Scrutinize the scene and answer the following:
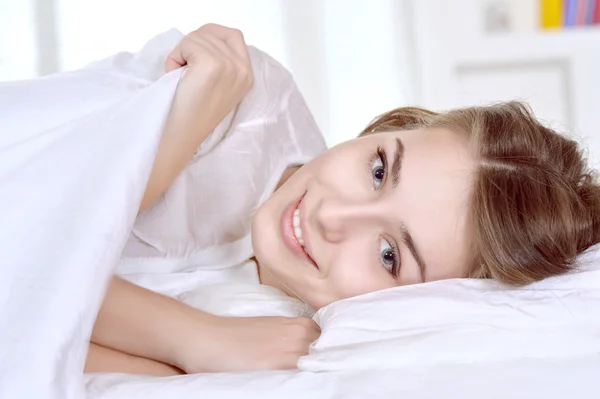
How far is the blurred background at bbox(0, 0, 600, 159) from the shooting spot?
2561 millimetres

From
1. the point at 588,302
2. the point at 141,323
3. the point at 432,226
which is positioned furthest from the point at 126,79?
the point at 588,302

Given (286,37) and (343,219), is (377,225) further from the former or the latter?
(286,37)

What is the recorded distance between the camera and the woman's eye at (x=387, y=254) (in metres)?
1.14

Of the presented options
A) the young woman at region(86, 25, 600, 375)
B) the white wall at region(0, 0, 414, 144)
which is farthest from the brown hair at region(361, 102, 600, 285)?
the white wall at region(0, 0, 414, 144)

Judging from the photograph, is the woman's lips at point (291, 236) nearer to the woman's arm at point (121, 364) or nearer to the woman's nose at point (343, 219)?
the woman's nose at point (343, 219)

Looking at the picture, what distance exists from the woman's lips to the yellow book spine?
2328mm

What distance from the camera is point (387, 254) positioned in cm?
115

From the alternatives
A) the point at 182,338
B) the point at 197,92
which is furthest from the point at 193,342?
the point at 197,92

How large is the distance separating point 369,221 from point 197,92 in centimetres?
34

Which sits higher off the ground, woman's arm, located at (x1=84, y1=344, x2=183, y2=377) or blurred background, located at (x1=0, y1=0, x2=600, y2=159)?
blurred background, located at (x1=0, y1=0, x2=600, y2=159)

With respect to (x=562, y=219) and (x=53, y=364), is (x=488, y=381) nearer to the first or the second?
(x=562, y=219)

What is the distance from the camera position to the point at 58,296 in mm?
901

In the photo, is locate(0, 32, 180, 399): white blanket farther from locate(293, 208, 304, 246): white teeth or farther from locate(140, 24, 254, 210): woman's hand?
locate(293, 208, 304, 246): white teeth

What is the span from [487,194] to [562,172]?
19 centimetres
